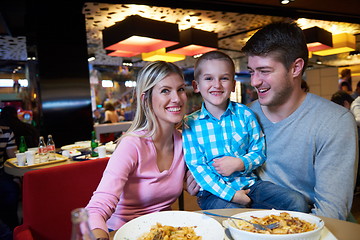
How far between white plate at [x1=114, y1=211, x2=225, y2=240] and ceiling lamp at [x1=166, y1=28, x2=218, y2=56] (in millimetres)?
6786

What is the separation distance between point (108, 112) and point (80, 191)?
28.8 feet

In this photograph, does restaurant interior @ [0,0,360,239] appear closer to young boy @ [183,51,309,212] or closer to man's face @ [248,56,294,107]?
young boy @ [183,51,309,212]

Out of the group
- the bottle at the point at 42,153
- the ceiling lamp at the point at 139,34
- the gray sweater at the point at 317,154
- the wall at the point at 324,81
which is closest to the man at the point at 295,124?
the gray sweater at the point at 317,154

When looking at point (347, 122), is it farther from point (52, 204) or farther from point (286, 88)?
point (52, 204)

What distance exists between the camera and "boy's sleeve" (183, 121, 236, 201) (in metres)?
1.61

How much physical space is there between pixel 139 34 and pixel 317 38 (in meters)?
5.21

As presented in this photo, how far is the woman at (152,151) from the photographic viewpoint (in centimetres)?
157

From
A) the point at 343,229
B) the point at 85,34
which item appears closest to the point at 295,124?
the point at 343,229

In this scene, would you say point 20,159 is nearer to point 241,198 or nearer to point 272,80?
point 241,198

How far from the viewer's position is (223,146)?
1866 millimetres

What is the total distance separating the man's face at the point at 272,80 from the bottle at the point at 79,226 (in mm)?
1386

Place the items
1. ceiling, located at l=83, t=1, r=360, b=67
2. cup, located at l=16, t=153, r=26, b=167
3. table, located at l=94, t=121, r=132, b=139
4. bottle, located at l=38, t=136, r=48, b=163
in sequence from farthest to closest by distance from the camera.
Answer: table, located at l=94, t=121, r=132, b=139 → ceiling, located at l=83, t=1, r=360, b=67 → bottle, located at l=38, t=136, r=48, b=163 → cup, located at l=16, t=153, r=26, b=167

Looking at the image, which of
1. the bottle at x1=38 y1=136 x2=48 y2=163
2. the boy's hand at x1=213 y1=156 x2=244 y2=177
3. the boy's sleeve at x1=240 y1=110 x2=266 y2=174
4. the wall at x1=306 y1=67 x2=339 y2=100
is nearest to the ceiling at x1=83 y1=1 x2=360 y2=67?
the wall at x1=306 y1=67 x2=339 y2=100

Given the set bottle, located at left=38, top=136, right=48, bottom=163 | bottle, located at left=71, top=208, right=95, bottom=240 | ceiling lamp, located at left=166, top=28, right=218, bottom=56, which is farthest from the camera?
ceiling lamp, located at left=166, top=28, right=218, bottom=56
